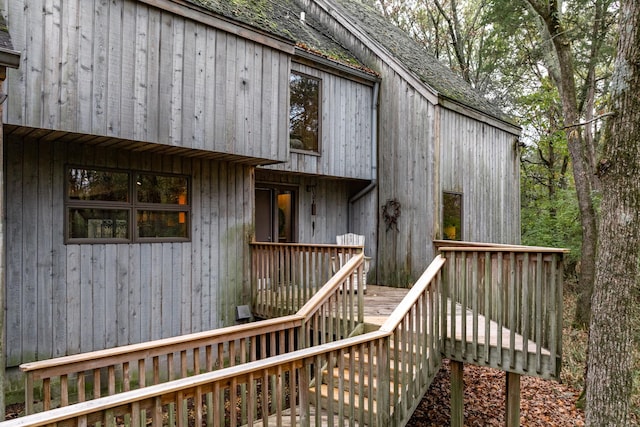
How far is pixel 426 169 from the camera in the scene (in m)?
9.05

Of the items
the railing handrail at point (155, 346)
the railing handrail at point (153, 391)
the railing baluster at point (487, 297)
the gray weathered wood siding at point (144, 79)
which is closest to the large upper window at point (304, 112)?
the gray weathered wood siding at point (144, 79)

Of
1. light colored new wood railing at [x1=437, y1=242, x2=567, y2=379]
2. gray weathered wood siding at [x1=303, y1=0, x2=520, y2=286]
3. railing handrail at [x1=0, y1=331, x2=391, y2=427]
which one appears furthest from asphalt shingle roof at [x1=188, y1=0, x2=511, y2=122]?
railing handrail at [x1=0, y1=331, x2=391, y2=427]

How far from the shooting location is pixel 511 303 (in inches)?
175

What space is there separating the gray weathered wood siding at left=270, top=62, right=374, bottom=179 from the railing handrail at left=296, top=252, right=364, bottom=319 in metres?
3.28

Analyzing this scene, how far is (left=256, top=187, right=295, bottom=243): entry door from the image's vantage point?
874 cm

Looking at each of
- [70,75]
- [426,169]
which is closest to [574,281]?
[426,169]

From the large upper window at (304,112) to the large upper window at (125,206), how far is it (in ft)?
9.05

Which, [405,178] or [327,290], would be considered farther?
[405,178]

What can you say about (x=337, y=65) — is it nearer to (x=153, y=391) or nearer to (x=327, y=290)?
(x=327, y=290)

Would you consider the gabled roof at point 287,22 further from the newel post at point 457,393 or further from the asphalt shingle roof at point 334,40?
the newel post at point 457,393

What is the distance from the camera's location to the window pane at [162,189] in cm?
614

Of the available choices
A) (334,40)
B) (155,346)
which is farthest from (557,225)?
(155,346)

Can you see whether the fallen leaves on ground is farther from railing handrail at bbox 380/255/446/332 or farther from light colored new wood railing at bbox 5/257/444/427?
railing handrail at bbox 380/255/446/332

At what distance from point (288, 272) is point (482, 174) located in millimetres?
6277
